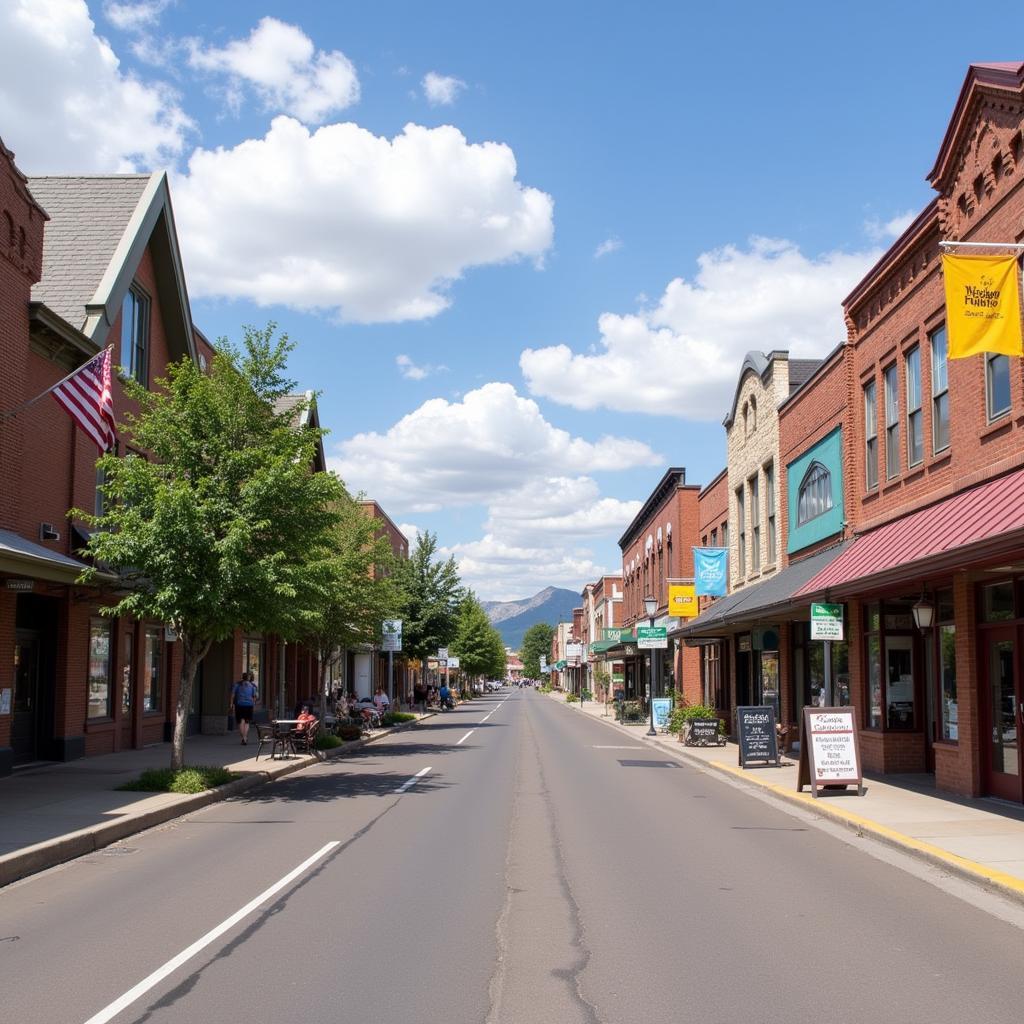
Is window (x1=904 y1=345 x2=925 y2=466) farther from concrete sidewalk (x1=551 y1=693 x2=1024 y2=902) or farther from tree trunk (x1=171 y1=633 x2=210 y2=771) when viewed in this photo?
tree trunk (x1=171 y1=633 x2=210 y2=771)

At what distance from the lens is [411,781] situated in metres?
19.4

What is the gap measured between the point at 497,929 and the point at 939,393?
12539mm

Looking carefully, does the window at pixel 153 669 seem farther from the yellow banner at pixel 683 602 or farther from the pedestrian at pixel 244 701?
the yellow banner at pixel 683 602

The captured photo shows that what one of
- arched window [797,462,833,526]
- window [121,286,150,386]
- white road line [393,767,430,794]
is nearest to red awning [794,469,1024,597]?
arched window [797,462,833,526]

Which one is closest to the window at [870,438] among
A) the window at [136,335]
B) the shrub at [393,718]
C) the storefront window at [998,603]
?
the storefront window at [998,603]

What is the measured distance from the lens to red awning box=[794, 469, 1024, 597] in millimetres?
12336

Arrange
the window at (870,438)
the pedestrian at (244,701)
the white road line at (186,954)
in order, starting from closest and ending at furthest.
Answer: the white road line at (186,954) → the window at (870,438) → the pedestrian at (244,701)

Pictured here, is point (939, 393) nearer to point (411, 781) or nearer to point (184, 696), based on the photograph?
point (411, 781)

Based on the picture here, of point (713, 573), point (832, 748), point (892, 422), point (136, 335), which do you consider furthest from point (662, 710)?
point (136, 335)

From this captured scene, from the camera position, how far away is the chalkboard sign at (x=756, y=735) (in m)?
21.1

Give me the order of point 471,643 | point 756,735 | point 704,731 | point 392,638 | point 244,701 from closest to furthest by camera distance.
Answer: point 756,735 → point 244,701 → point 704,731 → point 392,638 → point 471,643

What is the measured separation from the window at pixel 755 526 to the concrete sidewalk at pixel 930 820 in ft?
34.3

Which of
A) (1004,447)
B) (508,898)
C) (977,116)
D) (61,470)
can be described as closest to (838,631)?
(1004,447)

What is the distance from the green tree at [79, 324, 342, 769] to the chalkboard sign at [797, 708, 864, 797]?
8.03m
